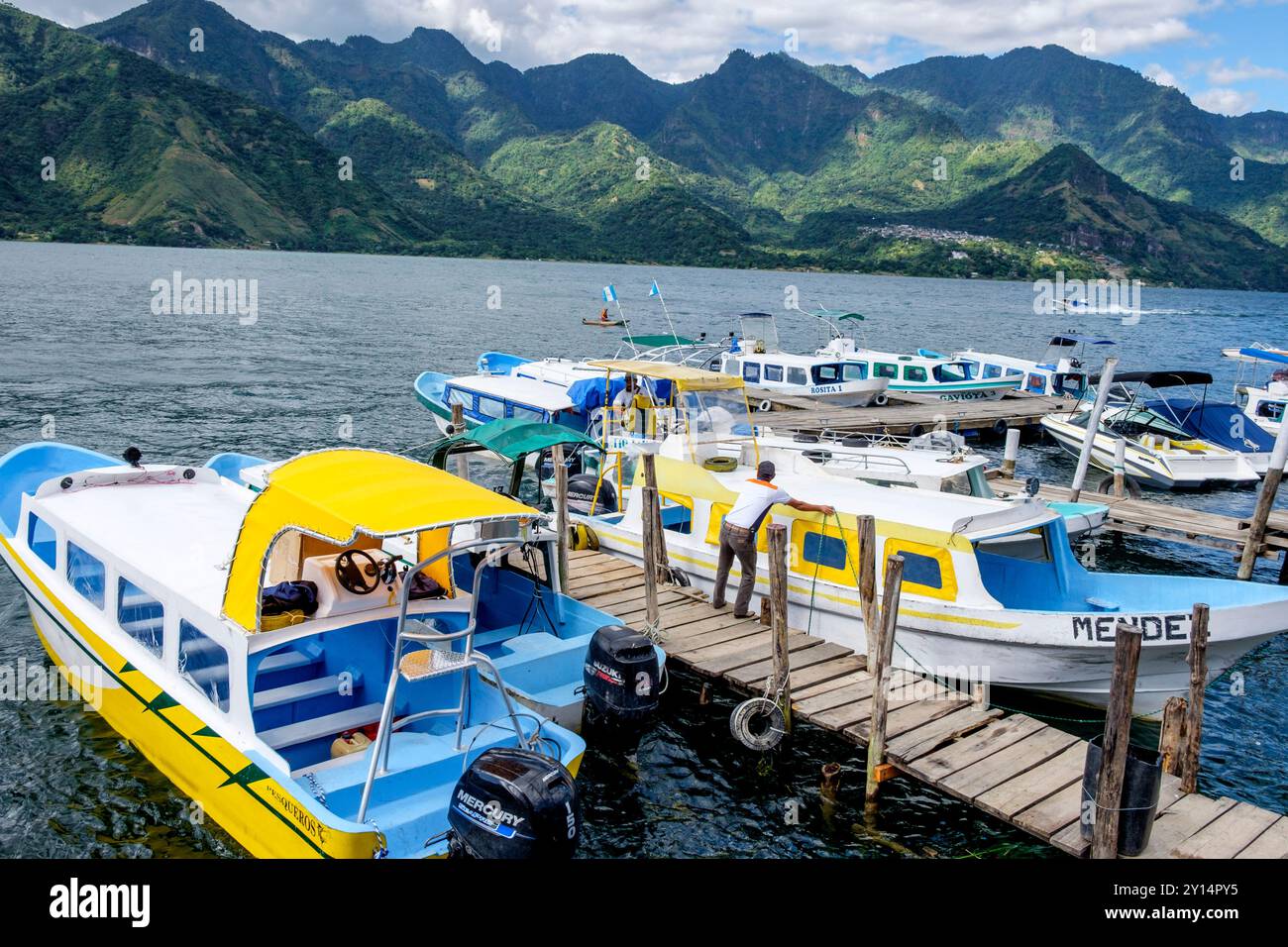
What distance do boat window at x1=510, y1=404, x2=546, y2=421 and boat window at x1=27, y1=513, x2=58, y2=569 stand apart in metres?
14.6

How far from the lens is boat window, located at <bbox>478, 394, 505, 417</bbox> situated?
2953cm

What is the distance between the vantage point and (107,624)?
39.1 ft

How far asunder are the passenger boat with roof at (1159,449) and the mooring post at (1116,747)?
837 inches

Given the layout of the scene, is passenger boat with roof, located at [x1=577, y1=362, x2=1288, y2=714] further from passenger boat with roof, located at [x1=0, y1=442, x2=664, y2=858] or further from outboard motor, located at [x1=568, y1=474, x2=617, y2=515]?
passenger boat with roof, located at [x1=0, y1=442, x2=664, y2=858]

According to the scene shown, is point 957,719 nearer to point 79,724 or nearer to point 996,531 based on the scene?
point 996,531

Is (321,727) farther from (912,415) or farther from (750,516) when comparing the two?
(912,415)

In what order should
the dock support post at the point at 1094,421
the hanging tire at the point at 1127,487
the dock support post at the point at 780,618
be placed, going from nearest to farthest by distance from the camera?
1. the dock support post at the point at 780,618
2. the dock support post at the point at 1094,421
3. the hanging tire at the point at 1127,487

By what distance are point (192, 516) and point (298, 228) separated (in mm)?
174905

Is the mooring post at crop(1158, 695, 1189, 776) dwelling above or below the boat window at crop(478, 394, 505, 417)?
below

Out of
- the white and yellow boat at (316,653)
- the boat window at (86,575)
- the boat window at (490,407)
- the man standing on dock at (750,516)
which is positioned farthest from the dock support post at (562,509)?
the boat window at (490,407)

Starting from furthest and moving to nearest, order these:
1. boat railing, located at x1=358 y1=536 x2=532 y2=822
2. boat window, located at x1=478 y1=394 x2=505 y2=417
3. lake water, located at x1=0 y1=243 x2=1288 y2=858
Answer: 1. boat window, located at x1=478 y1=394 x2=505 y2=417
2. lake water, located at x1=0 y1=243 x2=1288 y2=858
3. boat railing, located at x1=358 y1=536 x2=532 y2=822

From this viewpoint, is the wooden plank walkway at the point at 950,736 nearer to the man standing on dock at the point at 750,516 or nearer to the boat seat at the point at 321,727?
the man standing on dock at the point at 750,516

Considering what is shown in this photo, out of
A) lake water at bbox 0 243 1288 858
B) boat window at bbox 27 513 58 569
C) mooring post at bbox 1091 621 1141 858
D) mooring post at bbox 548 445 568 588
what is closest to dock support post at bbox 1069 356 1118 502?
lake water at bbox 0 243 1288 858

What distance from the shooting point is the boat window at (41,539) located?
46.9 feet
